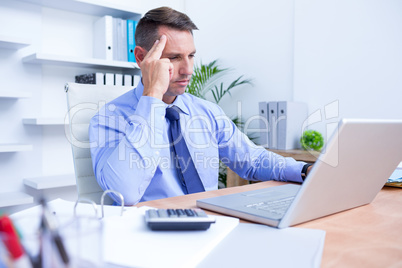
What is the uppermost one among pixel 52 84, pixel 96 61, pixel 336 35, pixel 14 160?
pixel 336 35

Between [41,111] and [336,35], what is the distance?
84.6 inches

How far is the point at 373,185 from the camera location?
0.84 m

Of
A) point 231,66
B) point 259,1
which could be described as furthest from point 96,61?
point 259,1

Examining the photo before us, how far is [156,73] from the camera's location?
1241mm

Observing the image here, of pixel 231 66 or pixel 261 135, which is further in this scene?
pixel 231 66

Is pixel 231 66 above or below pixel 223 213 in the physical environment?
above

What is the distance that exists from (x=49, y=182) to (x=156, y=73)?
1400 mm

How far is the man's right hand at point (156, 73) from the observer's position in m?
1.21

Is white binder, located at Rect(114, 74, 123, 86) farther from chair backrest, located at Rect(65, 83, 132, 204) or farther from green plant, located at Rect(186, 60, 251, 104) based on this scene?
chair backrest, located at Rect(65, 83, 132, 204)

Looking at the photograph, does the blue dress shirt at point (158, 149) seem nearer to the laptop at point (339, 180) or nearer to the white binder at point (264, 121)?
the laptop at point (339, 180)

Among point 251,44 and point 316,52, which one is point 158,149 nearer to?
point 316,52

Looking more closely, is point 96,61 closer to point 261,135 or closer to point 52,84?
point 52,84

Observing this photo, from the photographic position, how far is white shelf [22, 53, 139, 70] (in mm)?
2223

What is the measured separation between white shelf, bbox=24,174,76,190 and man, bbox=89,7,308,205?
3.93 feet
